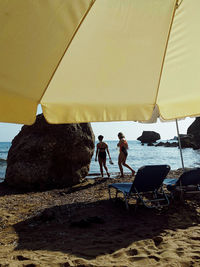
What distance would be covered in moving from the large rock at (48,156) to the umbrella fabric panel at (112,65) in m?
4.87

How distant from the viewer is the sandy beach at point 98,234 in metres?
2.70

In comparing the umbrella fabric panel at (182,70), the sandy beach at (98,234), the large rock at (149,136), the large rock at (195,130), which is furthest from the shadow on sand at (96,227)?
the large rock at (149,136)

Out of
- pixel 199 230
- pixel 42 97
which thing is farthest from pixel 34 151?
pixel 199 230

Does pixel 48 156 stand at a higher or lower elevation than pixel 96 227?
higher

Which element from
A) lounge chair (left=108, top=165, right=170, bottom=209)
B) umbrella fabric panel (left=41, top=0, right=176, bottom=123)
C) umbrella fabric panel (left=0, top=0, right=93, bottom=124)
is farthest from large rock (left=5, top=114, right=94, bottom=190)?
umbrella fabric panel (left=0, top=0, right=93, bottom=124)

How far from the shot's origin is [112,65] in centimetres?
326

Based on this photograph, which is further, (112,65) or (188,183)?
(188,183)

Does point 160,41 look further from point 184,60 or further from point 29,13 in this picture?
point 29,13

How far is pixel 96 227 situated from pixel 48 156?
4.29 meters

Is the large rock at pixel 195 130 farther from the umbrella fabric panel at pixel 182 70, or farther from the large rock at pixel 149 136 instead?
the umbrella fabric panel at pixel 182 70

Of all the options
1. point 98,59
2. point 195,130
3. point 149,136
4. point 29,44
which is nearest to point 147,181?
point 98,59

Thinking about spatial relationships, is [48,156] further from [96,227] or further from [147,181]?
[96,227]

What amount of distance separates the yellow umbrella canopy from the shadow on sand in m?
1.65

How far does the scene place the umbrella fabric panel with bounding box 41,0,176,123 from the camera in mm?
2906
